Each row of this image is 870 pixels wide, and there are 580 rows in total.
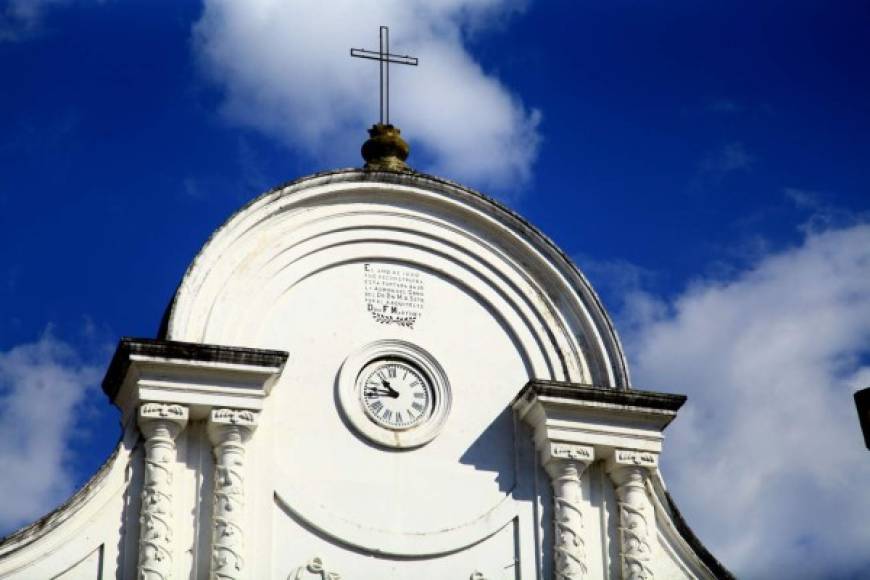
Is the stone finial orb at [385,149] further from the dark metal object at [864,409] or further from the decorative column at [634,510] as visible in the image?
the dark metal object at [864,409]

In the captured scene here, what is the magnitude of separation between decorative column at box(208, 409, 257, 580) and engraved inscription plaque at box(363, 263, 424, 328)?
78.3 inches

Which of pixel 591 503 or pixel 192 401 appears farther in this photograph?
pixel 591 503

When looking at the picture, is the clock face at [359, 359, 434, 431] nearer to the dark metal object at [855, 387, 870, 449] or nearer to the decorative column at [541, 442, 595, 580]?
the decorative column at [541, 442, 595, 580]

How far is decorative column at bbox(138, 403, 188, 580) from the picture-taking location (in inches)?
675

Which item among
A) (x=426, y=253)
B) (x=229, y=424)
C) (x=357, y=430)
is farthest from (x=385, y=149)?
(x=229, y=424)

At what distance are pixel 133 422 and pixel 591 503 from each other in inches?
178

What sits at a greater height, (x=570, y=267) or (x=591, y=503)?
(x=570, y=267)

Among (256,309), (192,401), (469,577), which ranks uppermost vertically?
(256,309)

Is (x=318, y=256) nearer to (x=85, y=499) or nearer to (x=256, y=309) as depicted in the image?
(x=256, y=309)

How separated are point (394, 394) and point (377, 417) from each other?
32 cm

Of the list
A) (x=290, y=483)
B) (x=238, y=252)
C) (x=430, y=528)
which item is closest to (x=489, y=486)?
(x=430, y=528)

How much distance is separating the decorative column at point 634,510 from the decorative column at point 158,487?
433 centimetres

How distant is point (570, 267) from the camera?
1988cm

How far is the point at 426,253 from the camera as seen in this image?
19.7 meters
